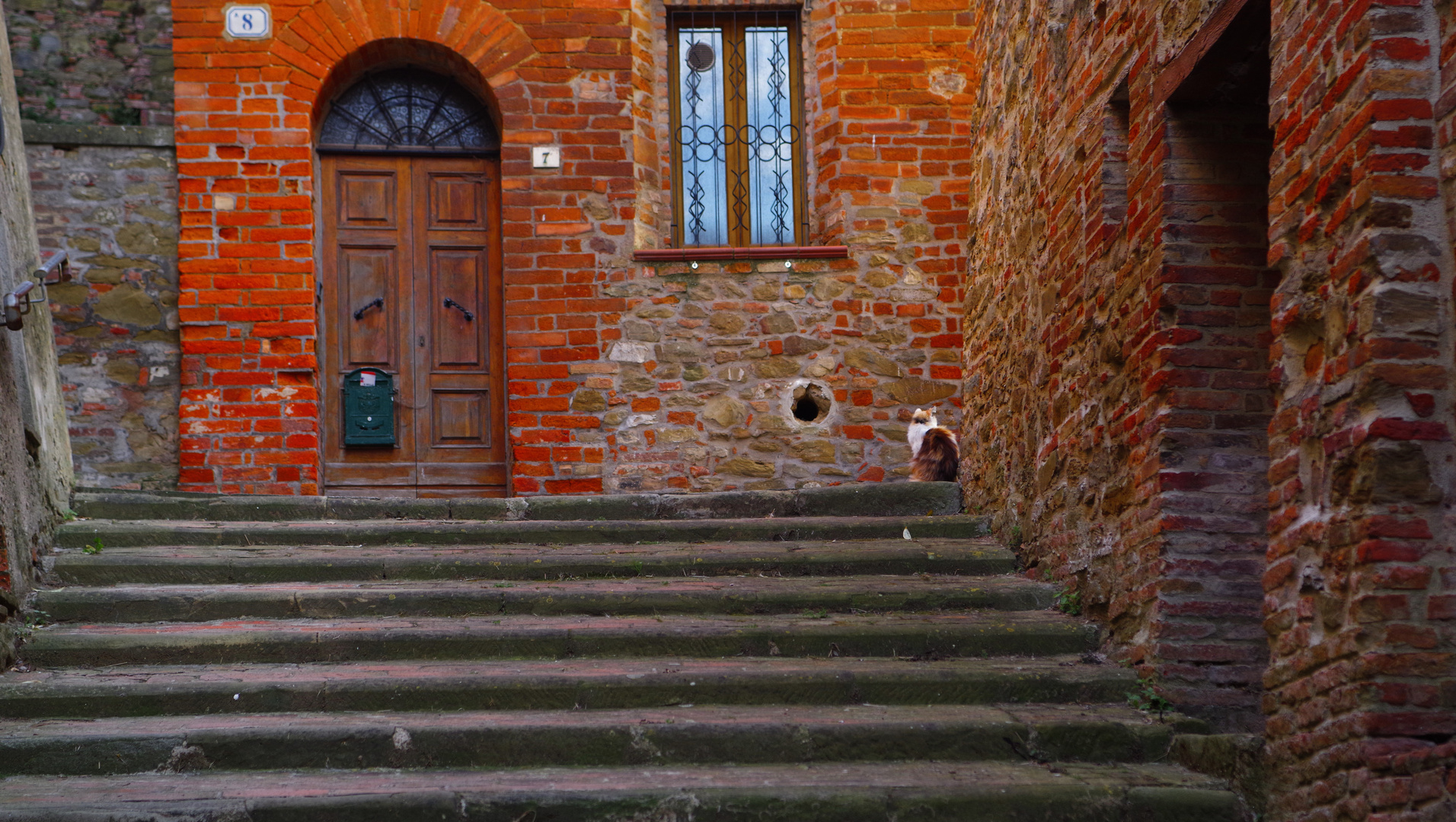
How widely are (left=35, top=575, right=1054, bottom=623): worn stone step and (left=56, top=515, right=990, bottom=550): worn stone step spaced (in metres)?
0.58

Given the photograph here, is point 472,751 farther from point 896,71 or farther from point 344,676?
point 896,71

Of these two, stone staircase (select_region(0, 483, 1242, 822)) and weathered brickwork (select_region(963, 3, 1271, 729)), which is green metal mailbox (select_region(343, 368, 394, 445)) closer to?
stone staircase (select_region(0, 483, 1242, 822))

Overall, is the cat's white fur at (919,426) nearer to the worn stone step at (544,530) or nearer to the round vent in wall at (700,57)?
the worn stone step at (544,530)

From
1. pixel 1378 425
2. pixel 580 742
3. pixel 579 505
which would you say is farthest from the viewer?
pixel 579 505

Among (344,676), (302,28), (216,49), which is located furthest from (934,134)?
(344,676)

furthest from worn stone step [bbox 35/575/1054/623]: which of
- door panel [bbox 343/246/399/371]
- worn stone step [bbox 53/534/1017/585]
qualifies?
door panel [bbox 343/246/399/371]

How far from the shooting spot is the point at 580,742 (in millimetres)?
3816

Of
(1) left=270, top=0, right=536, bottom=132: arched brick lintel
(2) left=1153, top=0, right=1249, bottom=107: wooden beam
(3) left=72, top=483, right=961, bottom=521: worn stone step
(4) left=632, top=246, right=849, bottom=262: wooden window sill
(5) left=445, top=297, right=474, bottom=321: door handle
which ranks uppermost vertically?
(1) left=270, top=0, right=536, bottom=132: arched brick lintel

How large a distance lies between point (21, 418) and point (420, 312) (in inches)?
139

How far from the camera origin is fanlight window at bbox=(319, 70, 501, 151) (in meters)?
8.44

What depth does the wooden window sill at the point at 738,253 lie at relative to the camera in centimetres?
820

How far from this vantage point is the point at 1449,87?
2797 millimetres

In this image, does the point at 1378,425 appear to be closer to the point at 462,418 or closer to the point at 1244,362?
the point at 1244,362

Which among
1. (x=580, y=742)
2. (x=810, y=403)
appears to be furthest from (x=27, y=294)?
(x=810, y=403)
